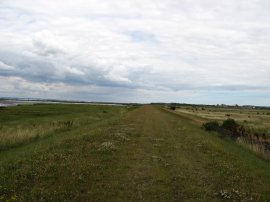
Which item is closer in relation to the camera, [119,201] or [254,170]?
[119,201]

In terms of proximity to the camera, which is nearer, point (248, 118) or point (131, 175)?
point (131, 175)

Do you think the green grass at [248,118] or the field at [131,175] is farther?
the green grass at [248,118]

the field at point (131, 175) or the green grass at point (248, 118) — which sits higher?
the green grass at point (248, 118)

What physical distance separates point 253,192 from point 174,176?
9.65 feet

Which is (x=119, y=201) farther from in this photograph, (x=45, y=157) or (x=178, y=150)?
(x=178, y=150)

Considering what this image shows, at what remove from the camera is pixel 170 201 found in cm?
974

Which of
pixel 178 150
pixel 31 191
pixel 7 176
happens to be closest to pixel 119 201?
pixel 31 191

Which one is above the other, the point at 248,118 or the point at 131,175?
the point at 248,118

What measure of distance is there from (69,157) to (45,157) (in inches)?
41.8

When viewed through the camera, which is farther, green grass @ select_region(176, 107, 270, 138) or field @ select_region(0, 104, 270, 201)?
green grass @ select_region(176, 107, 270, 138)

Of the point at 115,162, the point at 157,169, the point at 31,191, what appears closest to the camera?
the point at 31,191

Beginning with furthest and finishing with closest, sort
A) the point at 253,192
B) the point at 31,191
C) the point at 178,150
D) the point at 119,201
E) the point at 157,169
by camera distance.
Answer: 1. the point at 178,150
2. the point at 157,169
3. the point at 253,192
4. the point at 31,191
5. the point at 119,201

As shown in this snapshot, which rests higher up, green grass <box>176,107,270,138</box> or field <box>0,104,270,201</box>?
green grass <box>176,107,270,138</box>

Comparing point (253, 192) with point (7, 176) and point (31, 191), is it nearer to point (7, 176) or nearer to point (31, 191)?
point (31, 191)
